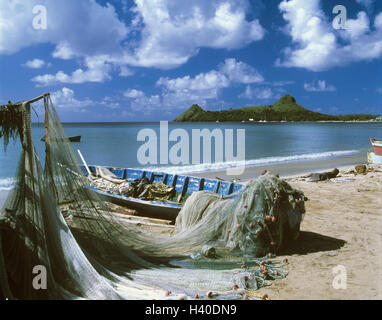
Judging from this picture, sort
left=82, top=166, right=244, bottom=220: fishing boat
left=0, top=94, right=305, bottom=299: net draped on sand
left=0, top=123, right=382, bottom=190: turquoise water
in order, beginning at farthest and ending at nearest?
left=0, top=123, right=382, bottom=190: turquoise water < left=82, top=166, right=244, bottom=220: fishing boat < left=0, top=94, right=305, bottom=299: net draped on sand

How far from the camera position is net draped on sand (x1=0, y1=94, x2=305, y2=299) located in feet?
13.1

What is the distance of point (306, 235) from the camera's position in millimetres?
6871

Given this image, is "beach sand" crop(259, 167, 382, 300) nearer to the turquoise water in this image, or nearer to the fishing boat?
the fishing boat

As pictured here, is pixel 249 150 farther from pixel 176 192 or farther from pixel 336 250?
pixel 336 250

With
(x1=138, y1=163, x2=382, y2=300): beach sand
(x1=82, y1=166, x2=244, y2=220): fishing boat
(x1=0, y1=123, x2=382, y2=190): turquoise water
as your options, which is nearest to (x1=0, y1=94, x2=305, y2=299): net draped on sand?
(x1=138, y1=163, x2=382, y2=300): beach sand

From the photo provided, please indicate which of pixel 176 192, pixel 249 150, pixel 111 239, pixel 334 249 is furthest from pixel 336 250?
pixel 249 150

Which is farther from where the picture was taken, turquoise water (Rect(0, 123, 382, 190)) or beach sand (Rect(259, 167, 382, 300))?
turquoise water (Rect(0, 123, 382, 190))

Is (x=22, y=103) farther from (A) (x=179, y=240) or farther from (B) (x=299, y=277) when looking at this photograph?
(B) (x=299, y=277)

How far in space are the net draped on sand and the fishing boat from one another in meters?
1.43

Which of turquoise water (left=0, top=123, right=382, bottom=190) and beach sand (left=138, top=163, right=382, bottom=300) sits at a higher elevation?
turquoise water (left=0, top=123, right=382, bottom=190)

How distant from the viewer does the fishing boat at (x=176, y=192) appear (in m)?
8.02

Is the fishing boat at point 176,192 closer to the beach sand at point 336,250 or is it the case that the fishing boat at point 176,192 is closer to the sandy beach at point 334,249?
the sandy beach at point 334,249
